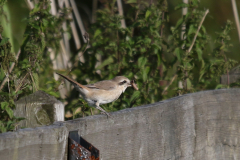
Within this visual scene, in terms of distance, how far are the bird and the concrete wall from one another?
99 cm

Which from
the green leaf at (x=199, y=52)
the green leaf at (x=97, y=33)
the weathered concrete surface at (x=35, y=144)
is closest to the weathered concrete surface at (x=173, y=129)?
the weathered concrete surface at (x=35, y=144)

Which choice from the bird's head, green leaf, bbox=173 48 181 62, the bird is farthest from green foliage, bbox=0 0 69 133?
green leaf, bbox=173 48 181 62

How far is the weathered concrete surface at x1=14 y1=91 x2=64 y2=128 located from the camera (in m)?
1.80

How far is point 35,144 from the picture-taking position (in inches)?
55.4

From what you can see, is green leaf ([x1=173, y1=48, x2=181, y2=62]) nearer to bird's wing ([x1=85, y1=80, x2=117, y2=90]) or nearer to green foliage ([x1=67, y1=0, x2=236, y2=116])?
green foliage ([x1=67, y1=0, x2=236, y2=116])

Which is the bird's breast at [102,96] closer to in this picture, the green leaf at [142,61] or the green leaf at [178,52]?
the green leaf at [142,61]

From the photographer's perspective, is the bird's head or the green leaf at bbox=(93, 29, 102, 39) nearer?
the bird's head

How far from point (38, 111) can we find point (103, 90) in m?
1.58

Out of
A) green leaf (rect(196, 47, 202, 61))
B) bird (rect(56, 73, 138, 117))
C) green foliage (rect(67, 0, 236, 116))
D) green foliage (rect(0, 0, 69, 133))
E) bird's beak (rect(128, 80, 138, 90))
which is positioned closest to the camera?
green foliage (rect(0, 0, 69, 133))

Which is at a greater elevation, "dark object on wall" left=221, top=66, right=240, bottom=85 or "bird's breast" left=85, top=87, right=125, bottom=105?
"dark object on wall" left=221, top=66, right=240, bottom=85

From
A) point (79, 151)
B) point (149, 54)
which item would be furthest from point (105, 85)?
point (79, 151)

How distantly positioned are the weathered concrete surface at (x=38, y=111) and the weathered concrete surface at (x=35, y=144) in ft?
0.90

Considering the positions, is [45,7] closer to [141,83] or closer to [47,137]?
[141,83]

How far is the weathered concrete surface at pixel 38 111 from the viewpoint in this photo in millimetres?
1797
